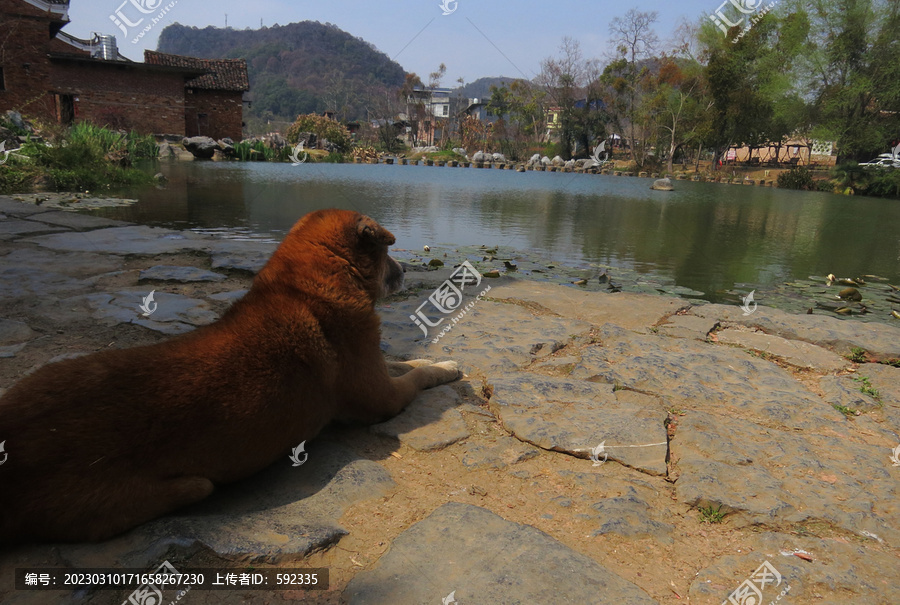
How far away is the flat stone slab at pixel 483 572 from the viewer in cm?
162

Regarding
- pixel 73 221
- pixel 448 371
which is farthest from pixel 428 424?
pixel 73 221

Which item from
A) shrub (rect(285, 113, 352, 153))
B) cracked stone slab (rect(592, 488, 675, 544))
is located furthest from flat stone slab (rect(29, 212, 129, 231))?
shrub (rect(285, 113, 352, 153))

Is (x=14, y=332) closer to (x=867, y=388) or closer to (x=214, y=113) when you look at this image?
(x=867, y=388)

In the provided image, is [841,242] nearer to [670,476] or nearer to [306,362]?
[670,476]

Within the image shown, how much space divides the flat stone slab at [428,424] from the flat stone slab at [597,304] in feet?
Answer: 6.55

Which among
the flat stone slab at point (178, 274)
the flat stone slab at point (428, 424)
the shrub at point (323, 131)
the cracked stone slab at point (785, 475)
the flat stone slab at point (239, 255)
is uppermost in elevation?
the shrub at point (323, 131)

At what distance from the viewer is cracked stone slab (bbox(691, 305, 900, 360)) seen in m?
4.09

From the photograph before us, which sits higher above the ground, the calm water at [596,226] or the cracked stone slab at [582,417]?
the calm water at [596,226]

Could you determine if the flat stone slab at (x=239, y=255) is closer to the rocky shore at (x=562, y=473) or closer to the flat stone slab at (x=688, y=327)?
the rocky shore at (x=562, y=473)

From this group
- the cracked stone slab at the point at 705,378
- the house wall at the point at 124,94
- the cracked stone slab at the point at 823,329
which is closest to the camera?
the cracked stone slab at the point at 705,378

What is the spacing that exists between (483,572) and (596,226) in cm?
1143

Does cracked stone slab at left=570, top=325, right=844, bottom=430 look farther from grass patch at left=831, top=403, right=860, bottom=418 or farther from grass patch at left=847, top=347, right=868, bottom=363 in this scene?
grass patch at left=847, top=347, right=868, bottom=363

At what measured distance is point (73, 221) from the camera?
7.10 m

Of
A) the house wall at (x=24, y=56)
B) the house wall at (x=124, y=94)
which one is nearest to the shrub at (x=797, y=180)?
the house wall at (x=124, y=94)
